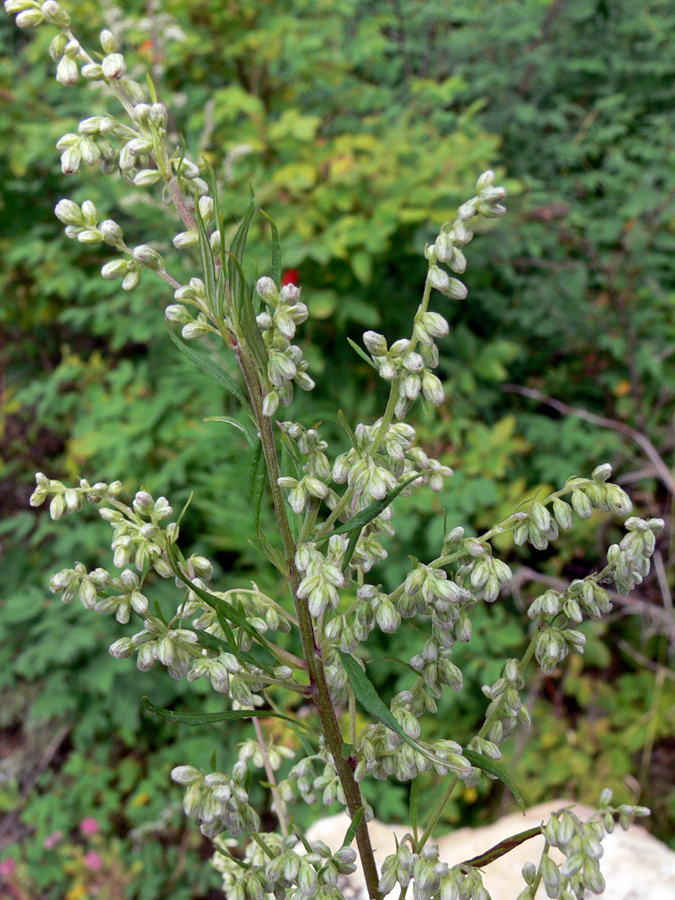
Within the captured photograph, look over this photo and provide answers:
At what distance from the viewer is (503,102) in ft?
12.3

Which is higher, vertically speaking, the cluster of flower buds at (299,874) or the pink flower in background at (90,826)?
the cluster of flower buds at (299,874)

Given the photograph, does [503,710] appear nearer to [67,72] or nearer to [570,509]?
[570,509]

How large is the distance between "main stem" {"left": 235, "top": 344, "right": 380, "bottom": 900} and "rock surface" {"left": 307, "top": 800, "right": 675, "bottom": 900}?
39cm

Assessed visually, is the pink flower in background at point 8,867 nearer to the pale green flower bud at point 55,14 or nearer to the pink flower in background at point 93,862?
the pink flower in background at point 93,862

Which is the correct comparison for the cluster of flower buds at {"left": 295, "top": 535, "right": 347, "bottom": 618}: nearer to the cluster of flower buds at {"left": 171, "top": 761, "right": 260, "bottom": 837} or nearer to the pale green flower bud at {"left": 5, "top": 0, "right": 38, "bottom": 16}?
the cluster of flower buds at {"left": 171, "top": 761, "right": 260, "bottom": 837}

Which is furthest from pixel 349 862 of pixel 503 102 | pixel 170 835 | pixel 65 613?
pixel 503 102

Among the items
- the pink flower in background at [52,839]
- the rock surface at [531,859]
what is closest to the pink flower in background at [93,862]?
the pink flower in background at [52,839]

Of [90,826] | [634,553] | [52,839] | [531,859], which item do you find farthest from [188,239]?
[52,839]

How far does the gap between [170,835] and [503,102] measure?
3.75m

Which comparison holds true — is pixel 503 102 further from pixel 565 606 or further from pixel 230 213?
pixel 565 606

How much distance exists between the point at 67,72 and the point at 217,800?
2.47 ft

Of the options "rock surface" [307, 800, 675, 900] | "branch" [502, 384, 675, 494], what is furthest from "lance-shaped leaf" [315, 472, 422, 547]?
"branch" [502, 384, 675, 494]

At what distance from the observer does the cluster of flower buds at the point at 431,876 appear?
2.31ft

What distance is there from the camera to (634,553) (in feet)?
2.24
